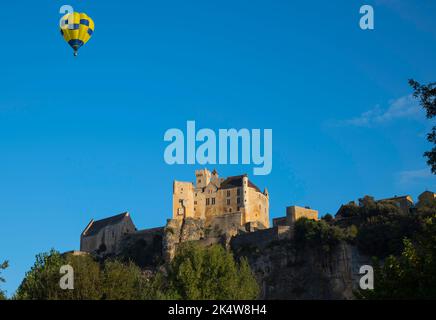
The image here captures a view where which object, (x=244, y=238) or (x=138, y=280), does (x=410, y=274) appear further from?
(x=244, y=238)

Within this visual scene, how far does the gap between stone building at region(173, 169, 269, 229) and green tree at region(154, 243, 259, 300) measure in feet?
140

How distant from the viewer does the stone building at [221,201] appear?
95625 mm

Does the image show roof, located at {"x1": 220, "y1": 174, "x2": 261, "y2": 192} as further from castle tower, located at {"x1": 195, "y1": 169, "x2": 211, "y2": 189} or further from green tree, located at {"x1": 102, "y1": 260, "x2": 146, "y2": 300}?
green tree, located at {"x1": 102, "y1": 260, "x2": 146, "y2": 300}

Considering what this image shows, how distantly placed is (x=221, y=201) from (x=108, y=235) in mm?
15792

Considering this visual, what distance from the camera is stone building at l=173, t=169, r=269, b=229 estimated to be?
314ft

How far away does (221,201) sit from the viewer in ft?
321

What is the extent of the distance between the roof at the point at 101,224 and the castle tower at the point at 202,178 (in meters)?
10.8

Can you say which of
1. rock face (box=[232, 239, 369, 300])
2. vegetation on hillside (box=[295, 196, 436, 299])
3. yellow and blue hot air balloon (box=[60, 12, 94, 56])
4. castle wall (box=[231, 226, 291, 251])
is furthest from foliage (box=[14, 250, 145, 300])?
castle wall (box=[231, 226, 291, 251])

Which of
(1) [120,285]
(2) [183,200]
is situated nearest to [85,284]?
(1) [120,285]
